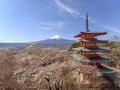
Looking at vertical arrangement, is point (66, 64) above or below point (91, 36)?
below

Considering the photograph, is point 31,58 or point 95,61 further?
point 95,61

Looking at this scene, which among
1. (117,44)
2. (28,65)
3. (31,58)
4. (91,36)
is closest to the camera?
(28,65)

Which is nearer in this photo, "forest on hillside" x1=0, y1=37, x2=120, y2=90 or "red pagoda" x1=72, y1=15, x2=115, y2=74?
"forest on hillside" x1=0, y1=37, x2=120, y2=90

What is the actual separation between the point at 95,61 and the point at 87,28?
4.72 metres

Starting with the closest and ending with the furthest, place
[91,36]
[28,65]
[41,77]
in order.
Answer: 1. [41,77]
2. [28,65]
3. [91,36]

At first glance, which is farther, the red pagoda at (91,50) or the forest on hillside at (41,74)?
the red pagoda at (91,50)

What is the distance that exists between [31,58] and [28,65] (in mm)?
1068

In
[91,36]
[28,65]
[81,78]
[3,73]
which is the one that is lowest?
[81,78]

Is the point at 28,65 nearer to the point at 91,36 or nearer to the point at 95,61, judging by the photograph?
the point at 95,61

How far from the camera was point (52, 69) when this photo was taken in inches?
512

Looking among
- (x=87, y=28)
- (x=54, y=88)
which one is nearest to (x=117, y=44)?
(x=87, y=28)

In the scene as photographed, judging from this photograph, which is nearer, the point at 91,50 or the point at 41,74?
the point at 41,74

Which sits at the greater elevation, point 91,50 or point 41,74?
point 91,50

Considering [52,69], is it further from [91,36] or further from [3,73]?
[91,36]
